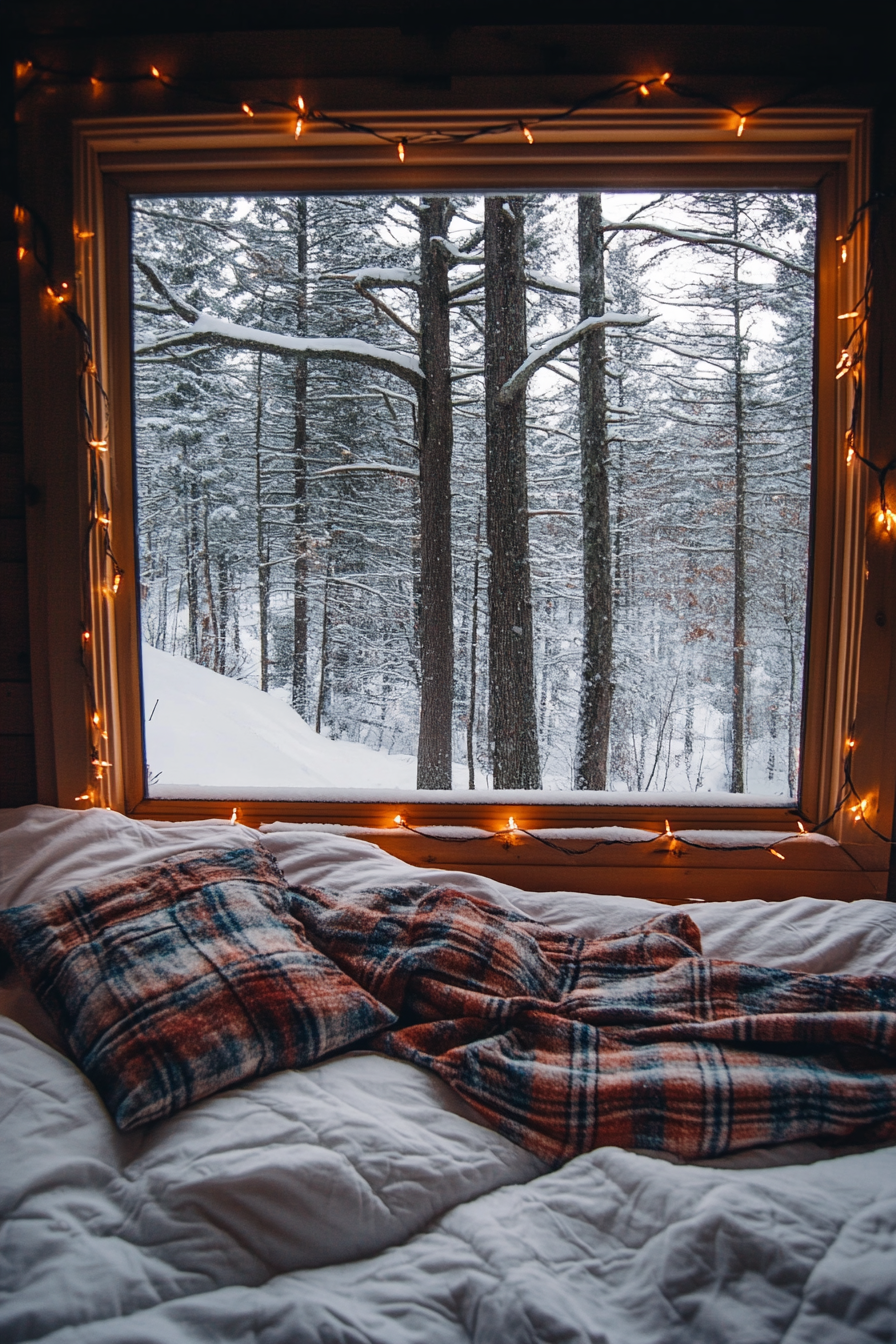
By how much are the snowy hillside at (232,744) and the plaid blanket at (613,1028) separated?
0.81 meters

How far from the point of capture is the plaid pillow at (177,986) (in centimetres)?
84

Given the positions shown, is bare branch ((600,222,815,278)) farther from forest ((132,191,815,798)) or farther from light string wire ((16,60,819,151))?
light string wire ((16,60,819,151))

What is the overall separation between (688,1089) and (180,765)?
1.54 m

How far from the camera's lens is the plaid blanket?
0.82m

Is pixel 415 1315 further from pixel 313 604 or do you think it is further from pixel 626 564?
pixel 626 564

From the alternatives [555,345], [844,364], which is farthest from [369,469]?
[844,364]

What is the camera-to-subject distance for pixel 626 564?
2334 mm

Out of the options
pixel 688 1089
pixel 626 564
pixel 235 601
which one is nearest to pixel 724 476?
pixel 626 564

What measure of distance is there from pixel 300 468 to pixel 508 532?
2.55 feet

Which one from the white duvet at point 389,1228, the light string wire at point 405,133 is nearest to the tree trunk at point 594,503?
the light string wire at point 405,133

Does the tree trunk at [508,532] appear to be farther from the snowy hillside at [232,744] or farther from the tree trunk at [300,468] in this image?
the tree trunk at [300,468]

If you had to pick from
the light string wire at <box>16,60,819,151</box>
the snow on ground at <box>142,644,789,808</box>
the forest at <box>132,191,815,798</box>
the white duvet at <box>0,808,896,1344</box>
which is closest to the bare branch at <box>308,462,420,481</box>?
the forest at <box>132,191,815,798</box>

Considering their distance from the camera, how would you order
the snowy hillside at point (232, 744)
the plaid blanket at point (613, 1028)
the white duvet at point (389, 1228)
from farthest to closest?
the snowy hillside at point (232, 744), the plaid blanket at point (613, 1028), the white duvet at point (389, 1228)

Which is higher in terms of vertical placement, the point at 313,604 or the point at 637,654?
the point at 313,604
